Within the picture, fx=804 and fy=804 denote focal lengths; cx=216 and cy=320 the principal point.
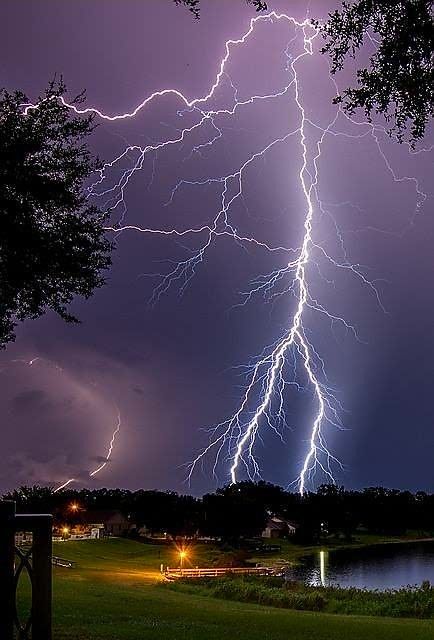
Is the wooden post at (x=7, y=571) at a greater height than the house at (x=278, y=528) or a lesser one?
greater

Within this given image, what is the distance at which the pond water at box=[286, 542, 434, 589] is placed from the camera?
140 ft

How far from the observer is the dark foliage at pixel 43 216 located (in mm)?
10547

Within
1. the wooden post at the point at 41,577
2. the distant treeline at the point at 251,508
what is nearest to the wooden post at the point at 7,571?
the wooden post at the point at 41,577

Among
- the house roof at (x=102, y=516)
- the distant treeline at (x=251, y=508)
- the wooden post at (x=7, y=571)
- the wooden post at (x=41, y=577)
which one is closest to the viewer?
the wooden post at (x=7, y=571)

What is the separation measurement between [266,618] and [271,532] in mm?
86630

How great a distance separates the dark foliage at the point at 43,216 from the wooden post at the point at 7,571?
601cm

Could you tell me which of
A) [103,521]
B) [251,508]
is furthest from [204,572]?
[103,521]

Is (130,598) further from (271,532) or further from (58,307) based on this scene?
(271,532)

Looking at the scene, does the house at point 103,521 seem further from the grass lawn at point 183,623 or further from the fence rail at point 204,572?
the grass lawn at point 183,623

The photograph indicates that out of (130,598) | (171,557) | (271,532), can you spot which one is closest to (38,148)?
(130,598)

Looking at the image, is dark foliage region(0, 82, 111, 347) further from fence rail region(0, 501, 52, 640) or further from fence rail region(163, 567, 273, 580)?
fence rail region(163, 567, 273, 580)

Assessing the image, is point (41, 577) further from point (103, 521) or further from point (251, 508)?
point (103, 521)

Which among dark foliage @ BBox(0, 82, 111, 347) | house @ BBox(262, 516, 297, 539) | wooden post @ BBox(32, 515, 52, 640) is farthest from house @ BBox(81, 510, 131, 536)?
wooden post @ BBox(32, 515, 52, 640)

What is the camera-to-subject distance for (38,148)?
11.0m
